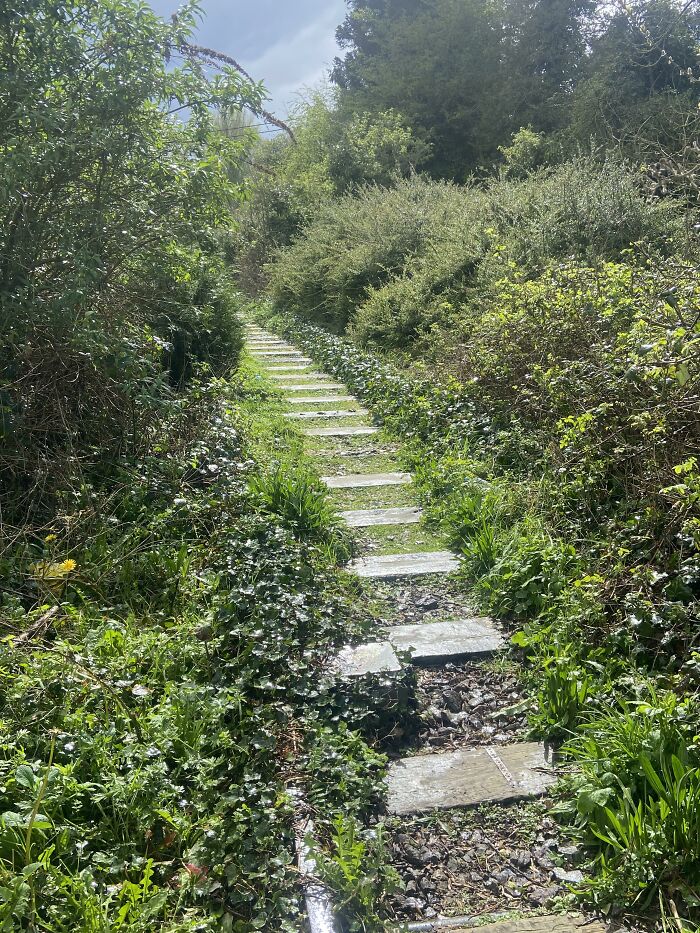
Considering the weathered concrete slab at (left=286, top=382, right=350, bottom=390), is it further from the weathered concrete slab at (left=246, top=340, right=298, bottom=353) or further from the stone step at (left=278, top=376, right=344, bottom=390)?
the weathered concrete slab at (left=246, top=340, right=298, bottom=353)

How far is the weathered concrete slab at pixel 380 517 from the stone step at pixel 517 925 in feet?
10.2

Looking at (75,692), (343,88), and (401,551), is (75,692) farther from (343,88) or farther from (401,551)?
(343,88)

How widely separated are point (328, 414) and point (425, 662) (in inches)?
187

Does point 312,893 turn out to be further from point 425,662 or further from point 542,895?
point 425,662

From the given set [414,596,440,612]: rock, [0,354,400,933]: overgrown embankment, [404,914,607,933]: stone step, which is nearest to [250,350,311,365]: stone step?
[0,354,400,933]: overgrown embankment

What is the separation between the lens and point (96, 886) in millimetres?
2254

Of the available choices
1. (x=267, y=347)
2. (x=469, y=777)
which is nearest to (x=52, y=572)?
(x=469, y=777)

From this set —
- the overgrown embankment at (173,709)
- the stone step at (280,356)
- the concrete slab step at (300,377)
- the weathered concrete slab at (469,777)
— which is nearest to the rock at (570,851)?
the weathered concrete slab at (469,777)

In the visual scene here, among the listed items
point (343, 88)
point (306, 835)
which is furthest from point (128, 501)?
point (343, 88)

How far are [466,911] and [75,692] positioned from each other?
1.77 meters

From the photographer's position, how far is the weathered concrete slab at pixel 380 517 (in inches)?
210

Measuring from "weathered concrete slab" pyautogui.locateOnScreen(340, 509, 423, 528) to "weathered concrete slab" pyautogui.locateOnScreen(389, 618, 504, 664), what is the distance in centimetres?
136

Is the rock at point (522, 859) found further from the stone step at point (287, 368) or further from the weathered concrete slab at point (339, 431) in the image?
the stone step at point (287, 368)

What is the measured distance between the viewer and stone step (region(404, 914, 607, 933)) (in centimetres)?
229
